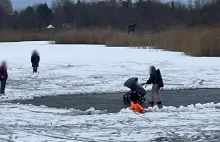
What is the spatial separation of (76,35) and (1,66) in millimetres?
47402

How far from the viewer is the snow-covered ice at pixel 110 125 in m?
11.6

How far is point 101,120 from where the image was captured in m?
13.8

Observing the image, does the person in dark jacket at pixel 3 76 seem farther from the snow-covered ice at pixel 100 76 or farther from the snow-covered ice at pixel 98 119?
the snow-covered ice at pixel 98 119

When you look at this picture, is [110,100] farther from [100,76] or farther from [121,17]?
[121,17]

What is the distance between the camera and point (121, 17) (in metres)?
102

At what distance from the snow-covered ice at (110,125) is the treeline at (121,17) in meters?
65.6

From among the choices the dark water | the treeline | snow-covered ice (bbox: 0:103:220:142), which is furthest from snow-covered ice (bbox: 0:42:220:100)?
the treeline

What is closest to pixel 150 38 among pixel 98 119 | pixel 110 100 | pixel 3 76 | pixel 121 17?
pixel 3 76

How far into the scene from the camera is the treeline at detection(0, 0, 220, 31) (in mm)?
86312

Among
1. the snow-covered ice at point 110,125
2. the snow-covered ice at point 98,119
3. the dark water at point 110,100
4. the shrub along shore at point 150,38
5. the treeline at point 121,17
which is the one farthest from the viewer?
the treeline at point 121,17

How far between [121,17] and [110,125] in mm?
89179

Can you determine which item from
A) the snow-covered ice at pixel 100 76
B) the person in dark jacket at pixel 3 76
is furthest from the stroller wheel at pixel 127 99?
the person in dark jacket at pixel 3 76

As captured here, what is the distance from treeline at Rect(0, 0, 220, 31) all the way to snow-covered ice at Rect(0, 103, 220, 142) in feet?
215

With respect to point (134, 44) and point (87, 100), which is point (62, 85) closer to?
point (87, 100)
